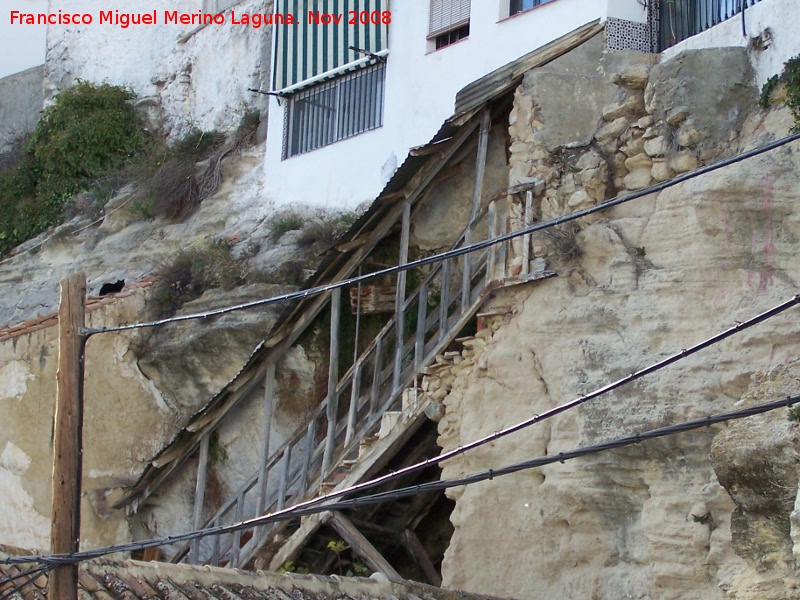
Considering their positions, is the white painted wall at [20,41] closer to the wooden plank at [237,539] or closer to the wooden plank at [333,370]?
the wooden plank at [237,539]

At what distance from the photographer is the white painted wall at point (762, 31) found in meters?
12.2

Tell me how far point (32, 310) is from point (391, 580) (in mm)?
9387

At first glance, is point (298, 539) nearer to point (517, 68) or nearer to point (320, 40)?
point (517, 68)

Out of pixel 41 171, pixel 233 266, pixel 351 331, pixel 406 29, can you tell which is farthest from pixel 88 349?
pixel 41 171

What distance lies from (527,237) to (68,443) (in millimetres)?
4893

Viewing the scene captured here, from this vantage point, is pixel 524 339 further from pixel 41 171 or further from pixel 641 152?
pixel 41 171

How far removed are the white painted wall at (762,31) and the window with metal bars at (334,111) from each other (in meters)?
5.75

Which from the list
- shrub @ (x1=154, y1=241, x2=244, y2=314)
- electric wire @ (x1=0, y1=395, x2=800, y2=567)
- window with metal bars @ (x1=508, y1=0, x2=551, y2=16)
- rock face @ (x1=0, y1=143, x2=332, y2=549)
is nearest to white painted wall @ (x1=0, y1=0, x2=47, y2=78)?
shrub @ (x1=154, y1=241, x2=244, y2=314)

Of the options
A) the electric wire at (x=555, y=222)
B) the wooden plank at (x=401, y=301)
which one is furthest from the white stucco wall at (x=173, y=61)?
the electric wire at (x=555, y=222)

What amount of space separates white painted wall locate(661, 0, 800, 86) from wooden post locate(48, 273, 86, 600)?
6342 millimetres

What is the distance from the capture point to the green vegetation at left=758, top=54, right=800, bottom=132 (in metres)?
11.8

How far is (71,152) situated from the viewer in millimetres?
23344

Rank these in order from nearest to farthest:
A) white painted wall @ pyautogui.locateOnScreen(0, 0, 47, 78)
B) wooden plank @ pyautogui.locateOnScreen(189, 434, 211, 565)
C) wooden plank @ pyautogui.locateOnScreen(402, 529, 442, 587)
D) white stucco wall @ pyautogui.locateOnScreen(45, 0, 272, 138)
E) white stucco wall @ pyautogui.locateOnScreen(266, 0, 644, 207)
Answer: white stucco wall @ pyautogui.locateOnScreen(266, 0, 644, 207) < wooden plank @ pyautogui.locateOnScreen(402, 529, 442, 587) < wooden plank @ pyautogui.locateOnScreen(189, 434, 211, 565) < white stucco wall @ pyautogui.locateOnScreen(45, 0, 272, 138) < white painted wall @ pyautogui.locateOnScreen(0, 0, 47, 78)

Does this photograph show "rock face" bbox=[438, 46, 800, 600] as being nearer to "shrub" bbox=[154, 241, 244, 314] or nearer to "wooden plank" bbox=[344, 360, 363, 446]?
"wooden plank" bbox=[344, 360, 363, 446]
